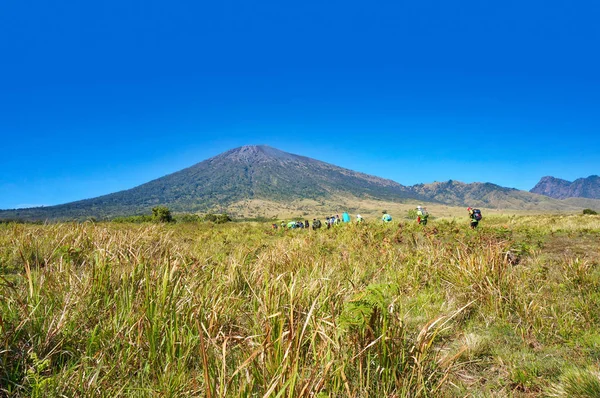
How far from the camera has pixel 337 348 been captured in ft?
7.22

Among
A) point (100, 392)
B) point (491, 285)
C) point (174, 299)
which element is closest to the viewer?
point (100, 392)

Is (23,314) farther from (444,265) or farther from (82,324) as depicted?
(444,265)

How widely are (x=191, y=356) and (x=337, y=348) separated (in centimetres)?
120

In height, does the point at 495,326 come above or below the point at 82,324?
below

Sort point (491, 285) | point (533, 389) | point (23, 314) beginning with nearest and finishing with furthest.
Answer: point (23, 314)
point (533, 389)
point (491, 285)

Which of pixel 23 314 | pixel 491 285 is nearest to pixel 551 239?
pixel 491 285

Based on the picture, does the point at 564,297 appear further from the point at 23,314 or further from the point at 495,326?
the point at 23,314

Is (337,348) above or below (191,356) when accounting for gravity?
above

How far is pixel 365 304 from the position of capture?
237cm

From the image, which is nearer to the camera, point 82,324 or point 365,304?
point 365,304

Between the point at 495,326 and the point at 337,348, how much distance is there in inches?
115

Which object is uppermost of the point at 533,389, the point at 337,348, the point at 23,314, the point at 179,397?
the point at 23,314

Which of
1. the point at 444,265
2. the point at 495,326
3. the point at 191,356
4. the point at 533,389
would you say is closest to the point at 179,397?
the point at 191,356

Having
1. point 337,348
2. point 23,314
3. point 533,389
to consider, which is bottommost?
point 533,389
